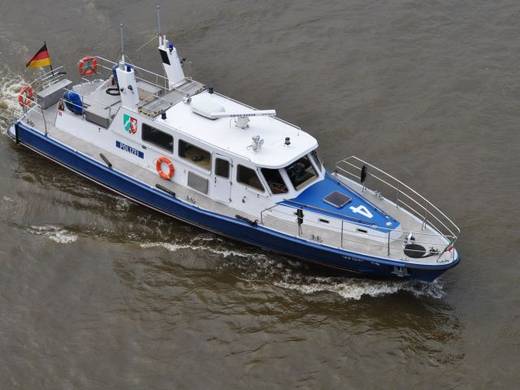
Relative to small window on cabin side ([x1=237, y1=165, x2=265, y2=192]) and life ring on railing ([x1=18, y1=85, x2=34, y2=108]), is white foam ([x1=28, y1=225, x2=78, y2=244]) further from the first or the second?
small window on cabin side ([x1=237, y1=165, x2=265, y2=192])

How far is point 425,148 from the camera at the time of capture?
81.4 ft

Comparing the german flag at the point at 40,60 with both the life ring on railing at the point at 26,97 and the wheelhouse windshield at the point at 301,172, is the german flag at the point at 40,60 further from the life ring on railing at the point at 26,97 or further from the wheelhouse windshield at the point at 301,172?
the wheelhouse windshield at the point at 301,172

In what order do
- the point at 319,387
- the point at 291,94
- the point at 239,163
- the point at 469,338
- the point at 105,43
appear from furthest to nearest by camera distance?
the point at 105,43 → the point at 291,94 → the point at 239,163 → the point at 469,338 → the point at 319,387

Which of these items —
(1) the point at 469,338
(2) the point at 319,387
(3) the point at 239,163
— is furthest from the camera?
(3) the point at 239,163

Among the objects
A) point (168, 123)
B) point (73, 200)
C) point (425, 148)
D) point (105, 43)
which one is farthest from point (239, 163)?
point (105, 43)

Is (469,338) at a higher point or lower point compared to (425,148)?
lower

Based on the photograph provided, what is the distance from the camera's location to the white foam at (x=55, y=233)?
70.8ft

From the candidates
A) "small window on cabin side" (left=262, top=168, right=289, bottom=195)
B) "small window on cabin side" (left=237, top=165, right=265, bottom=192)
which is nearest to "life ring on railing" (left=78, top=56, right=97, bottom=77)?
"small window on cabin side" (left=237, top=165, right=265, bottom=192)

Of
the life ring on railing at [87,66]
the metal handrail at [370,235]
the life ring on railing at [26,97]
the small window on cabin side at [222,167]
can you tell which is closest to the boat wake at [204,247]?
the metal handrail at [370,235]

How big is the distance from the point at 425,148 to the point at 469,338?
7.80 meters

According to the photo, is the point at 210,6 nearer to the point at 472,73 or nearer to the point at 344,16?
the point at 344,16

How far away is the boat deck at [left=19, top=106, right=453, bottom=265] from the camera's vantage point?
19.6 metres

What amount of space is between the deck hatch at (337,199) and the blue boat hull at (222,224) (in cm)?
133

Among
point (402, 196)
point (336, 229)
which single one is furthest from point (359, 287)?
point (402, 196)
